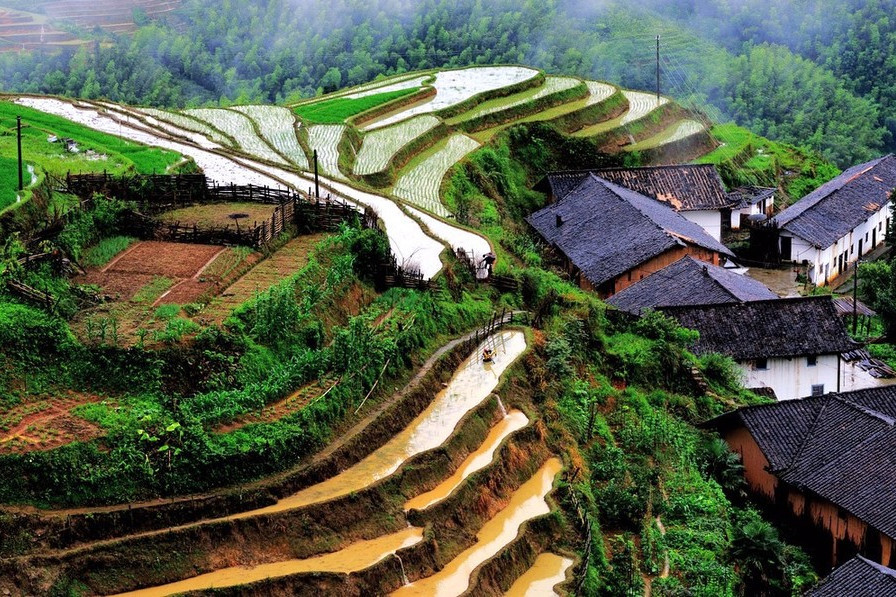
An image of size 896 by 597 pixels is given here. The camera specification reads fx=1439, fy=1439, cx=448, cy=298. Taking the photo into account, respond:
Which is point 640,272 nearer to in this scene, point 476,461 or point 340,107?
point 476,461

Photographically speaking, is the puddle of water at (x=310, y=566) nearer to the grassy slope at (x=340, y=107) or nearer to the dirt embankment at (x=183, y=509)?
the dirt embankment at (x=183, y=509)

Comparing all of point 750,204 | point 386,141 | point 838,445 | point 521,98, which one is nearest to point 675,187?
point 750,204

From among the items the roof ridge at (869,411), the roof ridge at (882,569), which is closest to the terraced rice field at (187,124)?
the roof ridge at (869,411)

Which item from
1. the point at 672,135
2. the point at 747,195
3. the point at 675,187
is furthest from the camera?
the point at 672,135

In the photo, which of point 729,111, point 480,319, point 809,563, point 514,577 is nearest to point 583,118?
point 729,111

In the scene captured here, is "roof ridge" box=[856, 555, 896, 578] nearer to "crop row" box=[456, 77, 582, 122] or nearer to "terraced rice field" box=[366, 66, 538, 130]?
"terraced rice field" box=[366, 66, 538, 130]
